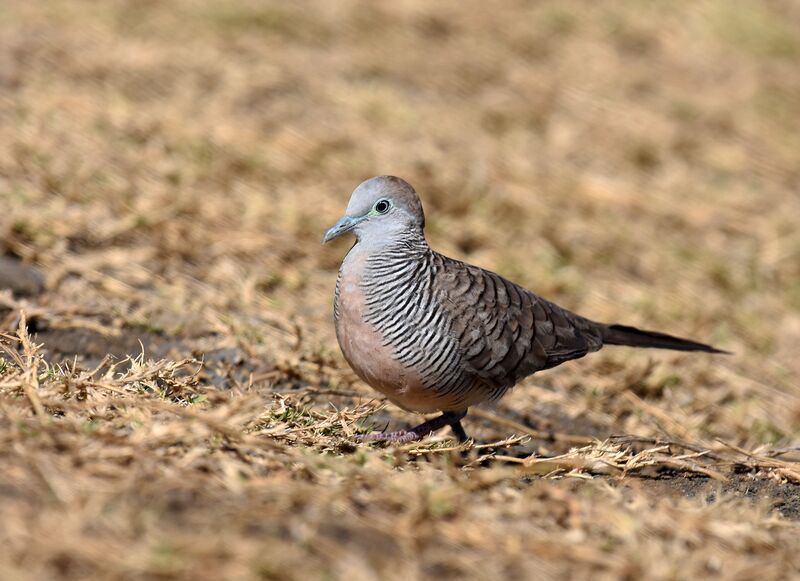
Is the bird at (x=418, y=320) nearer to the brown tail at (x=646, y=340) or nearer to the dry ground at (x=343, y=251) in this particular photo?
the dry ground at (x=343, y=251)

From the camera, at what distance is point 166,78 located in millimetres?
8570

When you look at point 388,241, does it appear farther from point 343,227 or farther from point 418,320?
point 418,320

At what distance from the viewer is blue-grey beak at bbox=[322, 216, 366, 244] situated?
168 inches

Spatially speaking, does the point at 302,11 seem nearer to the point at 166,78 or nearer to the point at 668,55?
the point at 166,78

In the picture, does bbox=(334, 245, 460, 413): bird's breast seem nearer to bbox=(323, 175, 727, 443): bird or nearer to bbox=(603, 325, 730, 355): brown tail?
bbox=(323, 175, 727, 443): bird

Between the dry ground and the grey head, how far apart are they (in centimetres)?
72

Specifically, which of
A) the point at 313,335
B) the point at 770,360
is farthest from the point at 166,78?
the point at 770,360

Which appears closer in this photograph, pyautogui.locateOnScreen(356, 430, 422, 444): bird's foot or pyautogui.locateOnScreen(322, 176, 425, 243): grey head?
pyautogui.locateOnScreen(356, 430, 422, 444): bird's foot

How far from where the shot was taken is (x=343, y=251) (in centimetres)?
720

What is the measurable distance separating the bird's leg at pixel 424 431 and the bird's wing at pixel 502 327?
272 millimetres

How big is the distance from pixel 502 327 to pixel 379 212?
68 cm

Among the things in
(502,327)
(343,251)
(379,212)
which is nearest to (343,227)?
(379,212)

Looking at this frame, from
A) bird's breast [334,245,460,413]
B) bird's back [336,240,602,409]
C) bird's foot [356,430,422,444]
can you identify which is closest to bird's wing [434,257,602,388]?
bird's back [336,240,602,409]

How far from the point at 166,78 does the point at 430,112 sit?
2.18 metres
